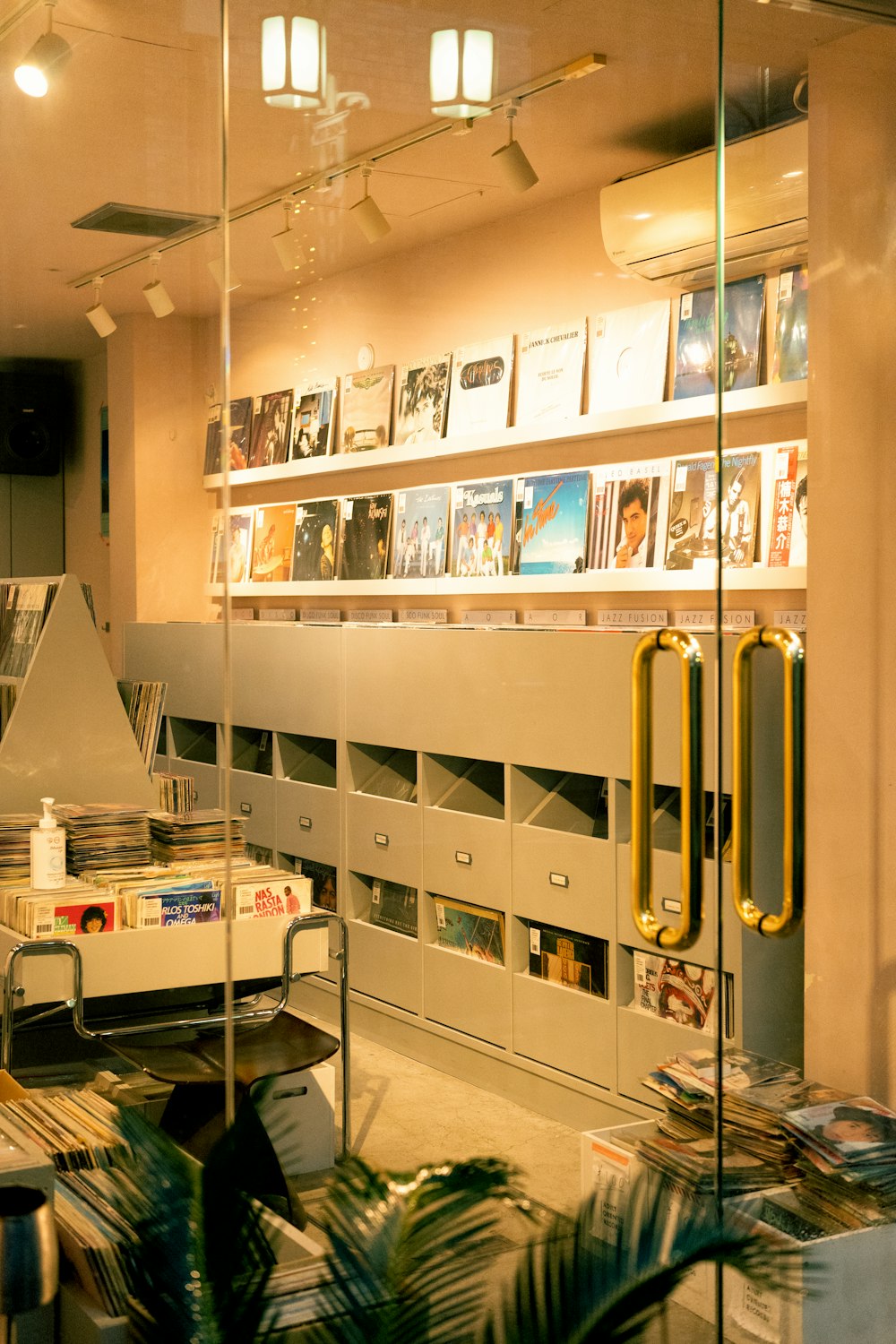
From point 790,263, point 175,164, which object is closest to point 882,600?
point 790,263

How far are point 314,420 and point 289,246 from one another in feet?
1.05

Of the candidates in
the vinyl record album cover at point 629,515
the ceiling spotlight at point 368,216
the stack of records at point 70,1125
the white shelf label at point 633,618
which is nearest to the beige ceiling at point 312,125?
the ceiling spotlight at point 368,216

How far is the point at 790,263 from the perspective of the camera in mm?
2873

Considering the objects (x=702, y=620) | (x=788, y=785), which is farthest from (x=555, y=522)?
(x=788, y=785)

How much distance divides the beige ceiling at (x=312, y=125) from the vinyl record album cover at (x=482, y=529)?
495 millimetres

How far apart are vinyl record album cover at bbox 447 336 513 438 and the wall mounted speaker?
75cm

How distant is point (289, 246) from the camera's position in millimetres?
2498

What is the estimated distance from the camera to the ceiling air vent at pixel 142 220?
241 cm

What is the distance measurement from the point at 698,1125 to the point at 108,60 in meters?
2.32

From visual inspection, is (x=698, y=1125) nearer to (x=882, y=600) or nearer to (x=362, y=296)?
(x=882, y=600)

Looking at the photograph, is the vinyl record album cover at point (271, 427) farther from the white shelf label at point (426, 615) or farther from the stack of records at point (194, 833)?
the stack of records at point (194, 833)

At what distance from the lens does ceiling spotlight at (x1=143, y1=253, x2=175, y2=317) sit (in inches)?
93.7

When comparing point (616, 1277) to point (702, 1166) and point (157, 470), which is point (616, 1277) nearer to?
point (702, 1166)

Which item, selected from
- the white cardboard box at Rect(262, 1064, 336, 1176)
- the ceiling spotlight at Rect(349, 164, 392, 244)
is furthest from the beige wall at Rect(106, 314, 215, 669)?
the white cardboard box at Rect(262, 1064, 336, 1176)
